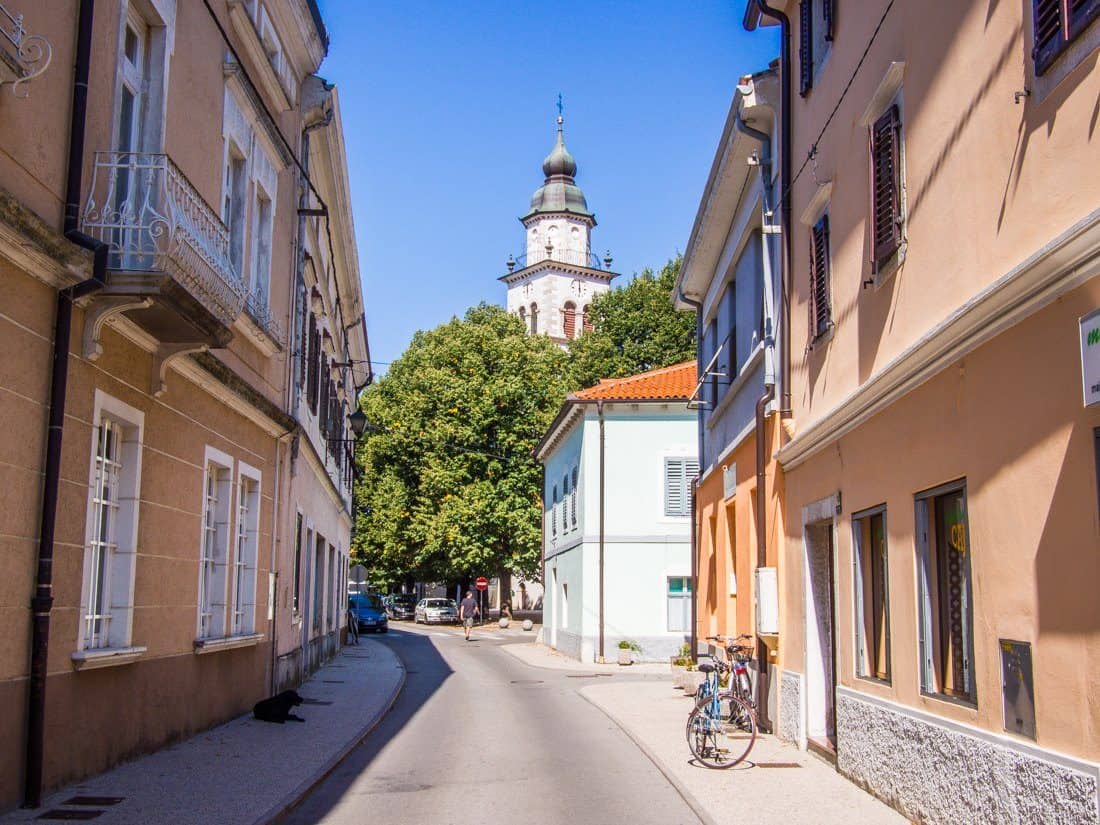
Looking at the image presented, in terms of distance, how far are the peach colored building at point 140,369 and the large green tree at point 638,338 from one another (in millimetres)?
37015

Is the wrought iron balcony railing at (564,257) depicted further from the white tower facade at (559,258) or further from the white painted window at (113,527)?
the white painted window at (113,527)

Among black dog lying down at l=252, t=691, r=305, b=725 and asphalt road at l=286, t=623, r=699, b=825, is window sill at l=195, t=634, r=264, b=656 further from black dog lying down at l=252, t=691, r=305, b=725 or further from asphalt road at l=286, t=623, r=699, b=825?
asphalt road at l=286, t=623, r=699, b=825

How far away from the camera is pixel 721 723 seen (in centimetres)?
1202

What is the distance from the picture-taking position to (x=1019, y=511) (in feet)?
21.8

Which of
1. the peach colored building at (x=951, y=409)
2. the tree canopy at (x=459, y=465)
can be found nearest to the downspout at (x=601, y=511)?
the tree canopy at (x=459, y=465)

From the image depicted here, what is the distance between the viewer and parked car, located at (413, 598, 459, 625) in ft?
188

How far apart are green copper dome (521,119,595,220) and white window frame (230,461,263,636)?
67.2 meters

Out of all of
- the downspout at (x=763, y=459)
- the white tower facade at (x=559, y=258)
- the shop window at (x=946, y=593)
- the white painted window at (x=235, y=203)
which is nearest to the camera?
the shop window at (x=946, y=593)

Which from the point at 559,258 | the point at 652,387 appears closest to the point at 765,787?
the point at 652,387

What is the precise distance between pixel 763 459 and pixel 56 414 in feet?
27.4

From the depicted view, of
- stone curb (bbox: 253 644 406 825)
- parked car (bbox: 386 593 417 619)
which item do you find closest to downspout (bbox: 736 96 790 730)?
stone curb (bbox: 253 644 406 825)

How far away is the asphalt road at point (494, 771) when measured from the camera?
352 inches

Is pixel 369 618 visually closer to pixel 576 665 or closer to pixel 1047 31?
pixel 576 665

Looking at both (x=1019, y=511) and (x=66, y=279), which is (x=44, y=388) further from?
(x=1019, y=511)
